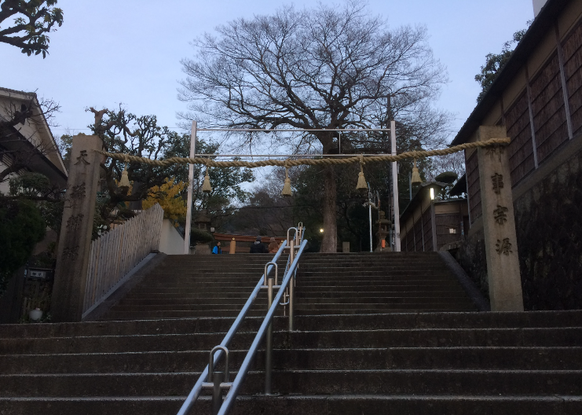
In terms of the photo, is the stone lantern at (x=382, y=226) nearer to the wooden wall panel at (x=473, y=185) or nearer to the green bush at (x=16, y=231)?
the wooden wall panel at (x=473, y=185)

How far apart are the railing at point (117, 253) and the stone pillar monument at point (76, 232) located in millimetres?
1290

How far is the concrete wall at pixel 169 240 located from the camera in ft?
46.6

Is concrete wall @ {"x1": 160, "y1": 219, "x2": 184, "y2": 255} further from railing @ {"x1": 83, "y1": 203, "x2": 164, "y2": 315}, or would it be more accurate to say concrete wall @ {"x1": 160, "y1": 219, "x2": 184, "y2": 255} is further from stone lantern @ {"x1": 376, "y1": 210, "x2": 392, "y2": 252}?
stone lantern @ {"x1": 376, "y1": 210, "x2": 392, "y2": 252}

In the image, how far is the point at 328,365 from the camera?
4.23 m

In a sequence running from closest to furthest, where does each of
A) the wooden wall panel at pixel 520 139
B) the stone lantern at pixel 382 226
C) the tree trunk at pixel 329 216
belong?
the wooden wall panel at pixel 520 139, the tree trunk at pixel 329 216, the stone lantern at pixel 382 226

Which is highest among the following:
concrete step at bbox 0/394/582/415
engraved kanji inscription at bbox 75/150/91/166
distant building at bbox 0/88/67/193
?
distant building at bbox 0/88/67/193

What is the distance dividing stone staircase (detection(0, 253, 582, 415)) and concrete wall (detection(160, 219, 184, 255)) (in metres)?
8.83

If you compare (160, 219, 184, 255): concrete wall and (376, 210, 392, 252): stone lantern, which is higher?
(376, 210, 392, 252): stone lantern

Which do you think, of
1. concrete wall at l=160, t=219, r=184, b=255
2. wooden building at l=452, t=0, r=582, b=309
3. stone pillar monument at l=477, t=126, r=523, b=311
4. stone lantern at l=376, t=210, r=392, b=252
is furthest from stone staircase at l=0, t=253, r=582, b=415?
stone lantern at l=376, t=210, r=392, b=252

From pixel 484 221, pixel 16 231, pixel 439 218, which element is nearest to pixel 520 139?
pixel 484 221

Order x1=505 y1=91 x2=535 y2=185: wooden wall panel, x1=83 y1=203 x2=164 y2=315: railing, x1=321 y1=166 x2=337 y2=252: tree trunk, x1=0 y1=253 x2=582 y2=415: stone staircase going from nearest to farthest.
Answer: x1=0 y1=253 x2=582 y2=415: stone staircase → x1=83 y1=203 x2=164 y2=315: railing → x1=505 y1=91 x2=535 y2=185: wooden wall panel → x1=321 y1=166 x2=337 y2=252: tree trunk

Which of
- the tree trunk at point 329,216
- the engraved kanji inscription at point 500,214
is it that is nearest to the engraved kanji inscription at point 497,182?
the engraved kanji inscription at point 500,214

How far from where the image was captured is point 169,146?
2431 centimetres

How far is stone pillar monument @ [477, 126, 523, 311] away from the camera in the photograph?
622 centimetres
